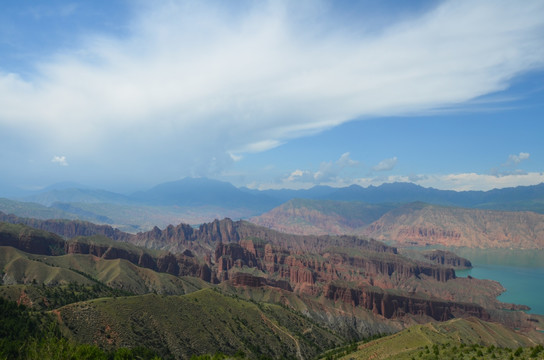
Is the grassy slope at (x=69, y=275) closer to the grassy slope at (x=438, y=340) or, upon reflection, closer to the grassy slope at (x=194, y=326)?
the grassy slope at (x=194, y=326)

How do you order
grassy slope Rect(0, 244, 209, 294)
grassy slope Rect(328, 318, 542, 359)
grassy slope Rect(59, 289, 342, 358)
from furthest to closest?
grassy slope Rect(0, 244, 209, 294) < grassy slope Rect(59, 289, 342, 358) < grassy slope Rect(328, 318, 542, 359)

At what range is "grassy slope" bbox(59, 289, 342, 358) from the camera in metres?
98.8

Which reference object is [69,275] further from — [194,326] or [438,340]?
[438,340]

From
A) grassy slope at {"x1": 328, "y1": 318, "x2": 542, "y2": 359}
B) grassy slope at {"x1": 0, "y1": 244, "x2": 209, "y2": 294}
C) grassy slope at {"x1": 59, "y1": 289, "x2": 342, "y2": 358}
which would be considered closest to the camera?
grassy slope at {"x1": 328, "y1": 318, "x2": 542, "y2": 359}

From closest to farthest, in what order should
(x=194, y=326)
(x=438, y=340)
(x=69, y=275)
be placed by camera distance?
(x=438, y=340) < (x=194, y=326) < (x=69, y=275)

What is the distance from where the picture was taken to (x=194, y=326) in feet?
384

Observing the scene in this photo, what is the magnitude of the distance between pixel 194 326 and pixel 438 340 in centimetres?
6719

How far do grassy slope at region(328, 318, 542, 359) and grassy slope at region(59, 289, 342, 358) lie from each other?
3068 cm

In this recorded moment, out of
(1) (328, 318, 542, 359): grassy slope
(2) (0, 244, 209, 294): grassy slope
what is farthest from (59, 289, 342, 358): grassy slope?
(2) (0, 244, 209, 294): grassy slope

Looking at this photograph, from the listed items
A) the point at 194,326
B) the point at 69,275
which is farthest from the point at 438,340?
the point at 69,275

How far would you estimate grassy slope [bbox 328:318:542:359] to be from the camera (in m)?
74.8

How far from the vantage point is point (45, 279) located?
161625 mm

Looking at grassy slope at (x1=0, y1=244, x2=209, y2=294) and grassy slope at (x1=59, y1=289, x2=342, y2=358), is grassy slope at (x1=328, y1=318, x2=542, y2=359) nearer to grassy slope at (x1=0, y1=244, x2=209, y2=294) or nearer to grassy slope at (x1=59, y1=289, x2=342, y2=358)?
grassy slope at (x1=59, y1=289, x2=342, y2=358)

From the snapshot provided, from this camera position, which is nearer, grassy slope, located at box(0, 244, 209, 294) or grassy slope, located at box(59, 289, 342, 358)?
grassy slope, located at box(59, 289, 342, 358)
